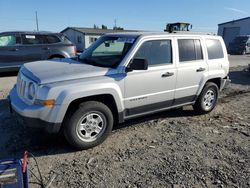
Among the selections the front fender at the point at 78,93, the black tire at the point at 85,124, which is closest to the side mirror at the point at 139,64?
the front fender at the point at 78,93

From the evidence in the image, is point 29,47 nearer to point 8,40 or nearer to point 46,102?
point 8,40

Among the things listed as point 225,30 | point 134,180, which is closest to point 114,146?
point 134,180

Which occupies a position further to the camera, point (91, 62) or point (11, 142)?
point (91, 62)

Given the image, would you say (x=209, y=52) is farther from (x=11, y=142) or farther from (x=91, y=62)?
(x=11, y=142)

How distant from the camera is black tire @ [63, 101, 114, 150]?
4008 millimetres

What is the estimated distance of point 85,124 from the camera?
13.8ft

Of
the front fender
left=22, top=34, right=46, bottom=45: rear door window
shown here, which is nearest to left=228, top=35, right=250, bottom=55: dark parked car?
left=22, top=34, right=46, bottom=45: rear door window

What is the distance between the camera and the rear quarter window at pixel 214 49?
5.89 m

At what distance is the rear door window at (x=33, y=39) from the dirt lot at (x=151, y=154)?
5038 millimetres

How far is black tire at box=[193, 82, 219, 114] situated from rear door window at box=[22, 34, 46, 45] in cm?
711

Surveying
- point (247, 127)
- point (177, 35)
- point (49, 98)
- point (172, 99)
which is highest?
point (177, 35)

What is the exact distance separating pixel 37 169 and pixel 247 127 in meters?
4.21

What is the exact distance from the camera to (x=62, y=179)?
3.44 m

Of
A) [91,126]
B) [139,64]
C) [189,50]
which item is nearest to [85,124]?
[91,126]
